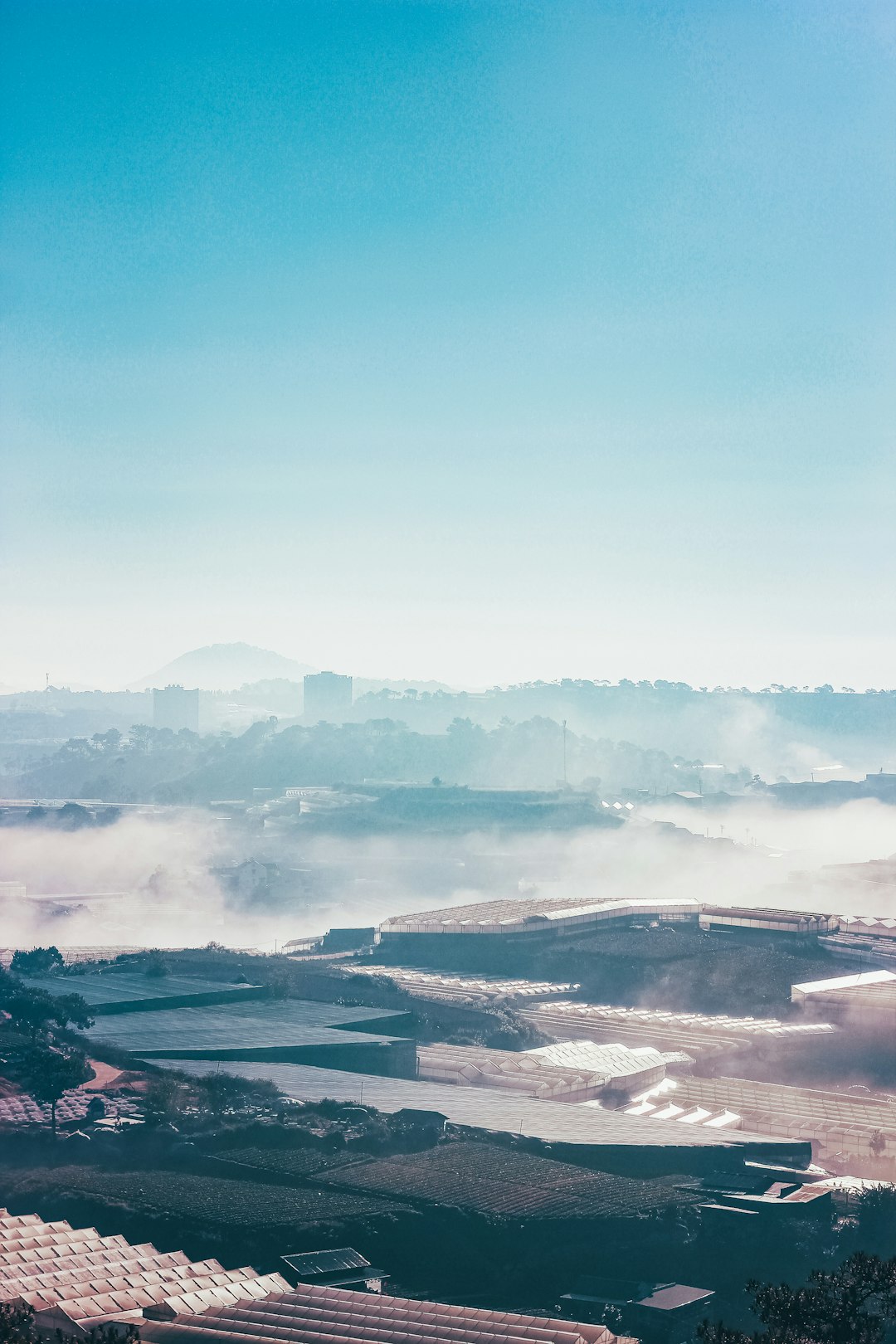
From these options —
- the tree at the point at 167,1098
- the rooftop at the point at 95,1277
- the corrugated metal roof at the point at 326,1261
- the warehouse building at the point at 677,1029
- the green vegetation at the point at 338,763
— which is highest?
the green vegetation at the point at 338,763

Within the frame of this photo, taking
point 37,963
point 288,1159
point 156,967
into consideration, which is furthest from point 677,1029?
point 37,963

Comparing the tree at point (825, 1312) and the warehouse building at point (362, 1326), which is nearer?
the tree at point (825, 1312)

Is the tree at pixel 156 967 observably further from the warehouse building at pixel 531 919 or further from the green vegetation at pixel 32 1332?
the green vegetation at pixel 32 1332

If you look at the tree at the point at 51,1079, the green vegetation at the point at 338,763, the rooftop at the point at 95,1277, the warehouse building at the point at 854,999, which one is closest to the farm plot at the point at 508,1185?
the rooftop at the point at 95,1277

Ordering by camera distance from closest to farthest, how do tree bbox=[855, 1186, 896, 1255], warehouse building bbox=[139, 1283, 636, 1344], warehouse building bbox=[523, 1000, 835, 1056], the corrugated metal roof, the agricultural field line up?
warehouse building bbox=[139, 1283, 636, 1344] → the corrugated metal roof → tree bbox=[855, 1186, 896, 1255] → the agricultural field → warehouse building bbox=[523, 1000, 835, 1056]

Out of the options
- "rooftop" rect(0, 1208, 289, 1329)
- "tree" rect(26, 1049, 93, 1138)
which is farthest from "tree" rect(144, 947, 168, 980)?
"rooftop" rect(0, 1208, 289, 1329)

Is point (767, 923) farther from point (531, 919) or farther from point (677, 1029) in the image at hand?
point (677, 1029)

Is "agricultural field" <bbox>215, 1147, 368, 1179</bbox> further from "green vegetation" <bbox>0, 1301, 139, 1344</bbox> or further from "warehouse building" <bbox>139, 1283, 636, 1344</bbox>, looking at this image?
"green vegetation" <bbox>0, 1301, 139, 1344</bbox>
